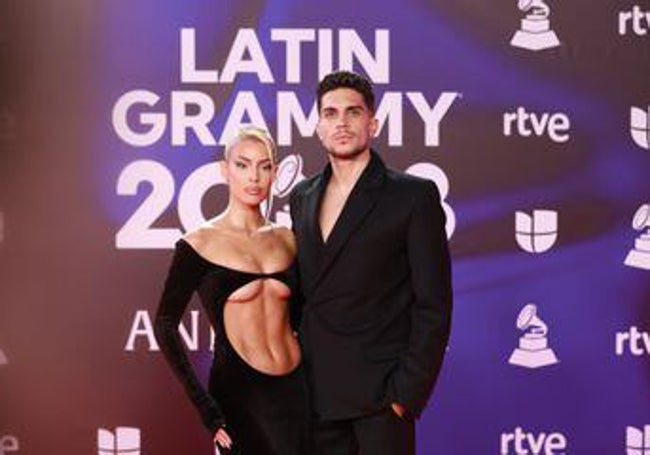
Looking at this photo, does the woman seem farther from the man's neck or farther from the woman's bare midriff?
the man's neck

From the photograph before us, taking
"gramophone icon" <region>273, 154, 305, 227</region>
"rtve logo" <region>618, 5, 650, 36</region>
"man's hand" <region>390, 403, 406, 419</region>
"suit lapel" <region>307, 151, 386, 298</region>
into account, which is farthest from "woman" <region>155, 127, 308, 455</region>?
"rtve logo" <region>618, 5, 650, 36</region>

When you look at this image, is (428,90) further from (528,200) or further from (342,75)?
(342,75)

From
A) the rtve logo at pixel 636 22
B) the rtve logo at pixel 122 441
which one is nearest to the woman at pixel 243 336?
the rtve logo at pixel 122 441

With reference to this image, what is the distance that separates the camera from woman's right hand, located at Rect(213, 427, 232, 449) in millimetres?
2602

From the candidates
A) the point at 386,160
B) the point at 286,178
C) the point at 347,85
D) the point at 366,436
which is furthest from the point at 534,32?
the point at 366,436

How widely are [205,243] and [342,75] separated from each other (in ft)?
1.97

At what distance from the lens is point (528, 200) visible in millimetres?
4008

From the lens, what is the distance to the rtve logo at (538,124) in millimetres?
3998

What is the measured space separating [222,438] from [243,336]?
0.28 m

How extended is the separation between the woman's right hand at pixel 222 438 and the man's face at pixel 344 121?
2.67 ft

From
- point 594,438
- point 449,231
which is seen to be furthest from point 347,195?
point 594,438

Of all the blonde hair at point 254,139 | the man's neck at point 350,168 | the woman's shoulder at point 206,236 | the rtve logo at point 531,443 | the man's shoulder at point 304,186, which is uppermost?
the blonde hair at point 254,139

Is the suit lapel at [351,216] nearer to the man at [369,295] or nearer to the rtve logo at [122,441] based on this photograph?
the man at [369,295]

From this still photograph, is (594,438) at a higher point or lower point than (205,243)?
lower
